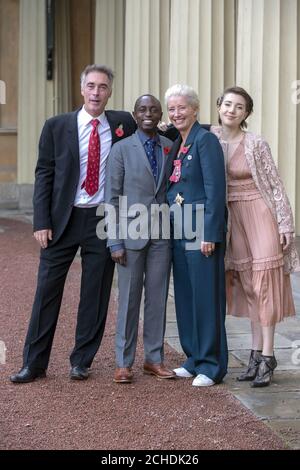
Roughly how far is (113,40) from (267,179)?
1014 cm

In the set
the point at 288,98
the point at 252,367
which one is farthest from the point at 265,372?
the point at 288,98

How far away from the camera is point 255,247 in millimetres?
6031

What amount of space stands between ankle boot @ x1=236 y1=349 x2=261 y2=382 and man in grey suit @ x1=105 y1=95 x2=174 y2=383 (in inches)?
17.9

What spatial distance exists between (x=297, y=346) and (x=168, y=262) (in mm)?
1498

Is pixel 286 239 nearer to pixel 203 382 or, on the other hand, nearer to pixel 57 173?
pixel 203 382

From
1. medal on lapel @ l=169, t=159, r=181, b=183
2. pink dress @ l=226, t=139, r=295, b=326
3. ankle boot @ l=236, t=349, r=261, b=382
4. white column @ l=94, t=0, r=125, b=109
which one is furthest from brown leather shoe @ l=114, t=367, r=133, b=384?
white column @ l=94, t=0, r=125, b=109

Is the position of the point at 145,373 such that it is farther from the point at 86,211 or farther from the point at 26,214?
the point at 26,214

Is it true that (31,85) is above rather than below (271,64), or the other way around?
above

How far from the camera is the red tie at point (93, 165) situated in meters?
6.03

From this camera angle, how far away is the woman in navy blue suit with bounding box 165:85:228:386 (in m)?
5.84

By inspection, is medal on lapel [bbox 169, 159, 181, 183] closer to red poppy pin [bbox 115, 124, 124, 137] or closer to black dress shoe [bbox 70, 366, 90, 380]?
red poppy pin [bbox 115, 124, 124, 137]

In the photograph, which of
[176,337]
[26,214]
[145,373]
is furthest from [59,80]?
[145,373]

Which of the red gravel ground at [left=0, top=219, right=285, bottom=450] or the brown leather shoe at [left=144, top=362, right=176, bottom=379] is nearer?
the red gravel ground at [left=0, top=219, right=285, bottom=450]

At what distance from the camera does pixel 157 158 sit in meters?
6.02
